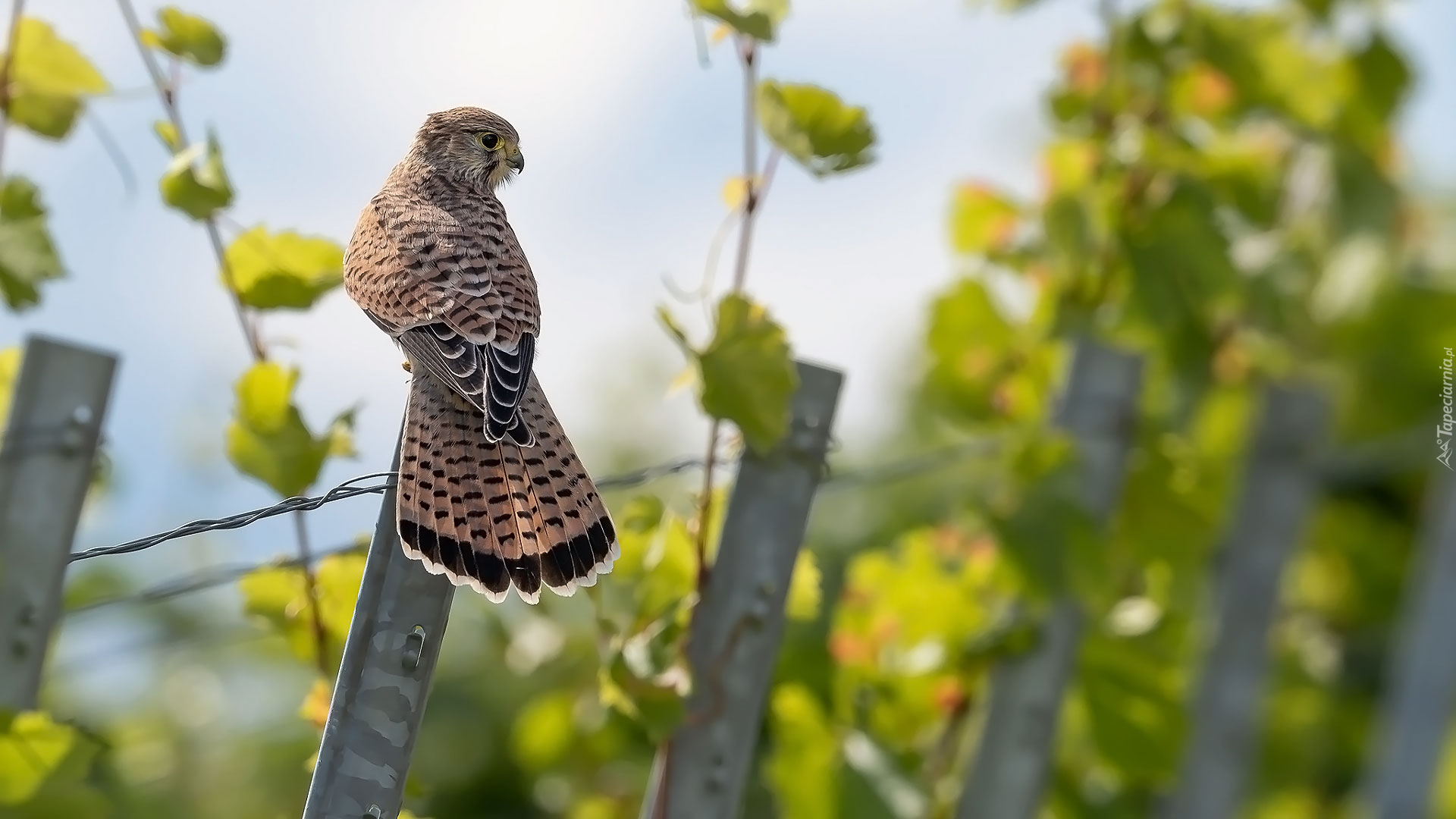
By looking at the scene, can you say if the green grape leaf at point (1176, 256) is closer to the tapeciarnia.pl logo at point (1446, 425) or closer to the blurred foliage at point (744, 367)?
the tapeciarnia.pl logo at point (1446, 425)

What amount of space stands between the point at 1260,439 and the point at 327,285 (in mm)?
2590

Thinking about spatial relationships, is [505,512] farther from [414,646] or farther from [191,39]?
[191,39]

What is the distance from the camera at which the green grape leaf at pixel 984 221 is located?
2.85 m

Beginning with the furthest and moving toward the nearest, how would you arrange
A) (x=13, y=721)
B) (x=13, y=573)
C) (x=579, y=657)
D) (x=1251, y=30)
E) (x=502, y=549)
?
(x=1251, y=30), (x=579, y=657), (x=13, y=573), (x=13, y=721), (x=502, y=549)

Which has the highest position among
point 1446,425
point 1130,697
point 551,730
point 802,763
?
point 1446,425

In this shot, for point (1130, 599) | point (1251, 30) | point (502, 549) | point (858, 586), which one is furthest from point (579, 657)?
point (1251, 30)

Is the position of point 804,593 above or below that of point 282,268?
below

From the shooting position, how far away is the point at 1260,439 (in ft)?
11.5

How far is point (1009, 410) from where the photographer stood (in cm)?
280

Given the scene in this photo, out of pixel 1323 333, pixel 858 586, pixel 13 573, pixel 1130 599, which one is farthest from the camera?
pixel 1323 333

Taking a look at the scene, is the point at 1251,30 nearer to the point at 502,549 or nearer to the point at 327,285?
the point at 327,285

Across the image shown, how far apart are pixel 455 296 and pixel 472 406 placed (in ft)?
0.35

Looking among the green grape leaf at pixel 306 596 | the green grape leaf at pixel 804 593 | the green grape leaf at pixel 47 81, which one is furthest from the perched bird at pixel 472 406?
the green grape leaf at pixel 804 593

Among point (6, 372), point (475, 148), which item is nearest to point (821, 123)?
point (475, 148)
